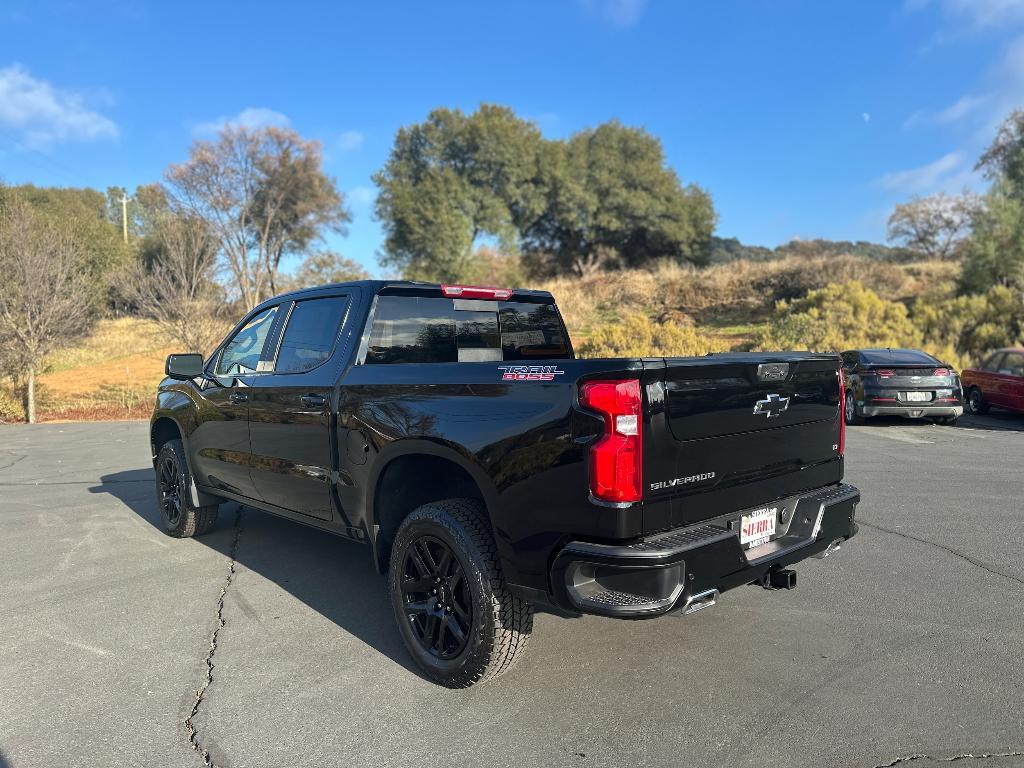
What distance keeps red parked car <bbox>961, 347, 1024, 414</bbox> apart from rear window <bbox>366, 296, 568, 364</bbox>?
11528mm

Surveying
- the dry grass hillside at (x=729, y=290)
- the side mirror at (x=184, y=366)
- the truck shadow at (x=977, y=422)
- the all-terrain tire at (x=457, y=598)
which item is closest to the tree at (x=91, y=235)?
the dry grass hillside at (x=729, y=290)

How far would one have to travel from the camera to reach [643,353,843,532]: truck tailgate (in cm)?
278

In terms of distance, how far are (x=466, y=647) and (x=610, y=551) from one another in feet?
3.15

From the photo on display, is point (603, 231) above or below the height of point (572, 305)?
above

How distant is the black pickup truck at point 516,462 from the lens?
2713mm

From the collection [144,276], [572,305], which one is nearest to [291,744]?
[144,276]

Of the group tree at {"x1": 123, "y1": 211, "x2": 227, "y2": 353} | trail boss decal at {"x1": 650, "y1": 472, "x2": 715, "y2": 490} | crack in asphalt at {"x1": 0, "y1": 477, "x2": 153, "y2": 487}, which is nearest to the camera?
trail boss decal at {"x1": 650, "y1": 472, "x2": 715, "y2": 490}

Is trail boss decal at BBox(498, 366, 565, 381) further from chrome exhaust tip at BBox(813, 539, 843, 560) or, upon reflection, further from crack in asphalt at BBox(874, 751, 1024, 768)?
crack in asphalt at BBox(874, 751, 1024, 768)

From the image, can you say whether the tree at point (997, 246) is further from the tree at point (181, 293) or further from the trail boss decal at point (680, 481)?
the tree at point (181, 293)

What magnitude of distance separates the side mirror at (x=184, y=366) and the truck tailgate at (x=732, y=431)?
3.85 metres

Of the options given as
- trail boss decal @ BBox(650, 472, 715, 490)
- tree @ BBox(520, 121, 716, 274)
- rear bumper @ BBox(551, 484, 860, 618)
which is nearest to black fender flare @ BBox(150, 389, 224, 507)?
rear bumper @ BBox(551, 484, 860, 618)

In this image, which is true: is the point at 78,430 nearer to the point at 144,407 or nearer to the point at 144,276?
the point at 144,407

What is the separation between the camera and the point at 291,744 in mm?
2863

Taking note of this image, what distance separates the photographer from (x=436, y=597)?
3.40 meters
